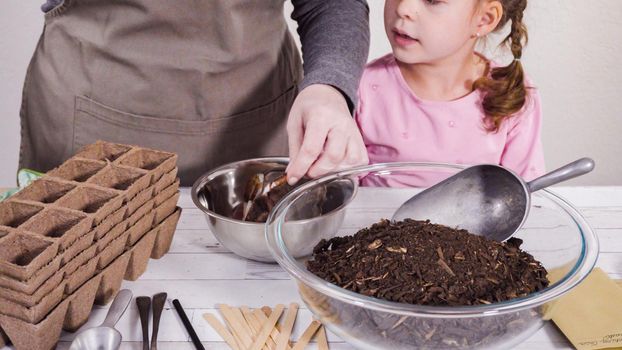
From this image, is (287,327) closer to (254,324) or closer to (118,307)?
(254,324)

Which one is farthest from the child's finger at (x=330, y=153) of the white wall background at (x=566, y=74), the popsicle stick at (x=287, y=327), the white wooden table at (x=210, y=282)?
the white wall background at (x=566, y=74)

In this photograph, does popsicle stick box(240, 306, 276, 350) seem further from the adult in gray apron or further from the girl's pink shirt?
the girl's pink shirt

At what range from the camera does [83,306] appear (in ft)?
3.17

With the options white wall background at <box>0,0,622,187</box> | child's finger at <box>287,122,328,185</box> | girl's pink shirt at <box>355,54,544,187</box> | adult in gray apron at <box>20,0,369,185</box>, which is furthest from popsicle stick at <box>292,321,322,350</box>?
white wall background at <box>0,0,622,187</box>

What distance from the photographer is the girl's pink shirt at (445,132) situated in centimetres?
170

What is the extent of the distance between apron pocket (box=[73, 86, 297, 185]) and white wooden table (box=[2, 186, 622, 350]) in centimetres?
23

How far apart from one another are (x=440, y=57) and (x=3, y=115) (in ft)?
6.73

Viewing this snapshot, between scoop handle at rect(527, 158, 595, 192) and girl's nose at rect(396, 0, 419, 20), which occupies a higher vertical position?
girl's nose at rect(396, 0, 419, 20)

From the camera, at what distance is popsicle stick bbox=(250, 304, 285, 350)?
0.95m

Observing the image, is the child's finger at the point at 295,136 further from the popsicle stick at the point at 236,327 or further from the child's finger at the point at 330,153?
the popsicle stick at the point at 236,327

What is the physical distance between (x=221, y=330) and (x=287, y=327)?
96mm

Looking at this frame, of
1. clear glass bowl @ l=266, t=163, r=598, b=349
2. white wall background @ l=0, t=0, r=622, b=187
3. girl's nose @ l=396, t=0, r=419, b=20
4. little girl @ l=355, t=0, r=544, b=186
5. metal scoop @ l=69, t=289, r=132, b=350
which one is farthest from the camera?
white wall background @ l=0, t=0, r=622, b=187

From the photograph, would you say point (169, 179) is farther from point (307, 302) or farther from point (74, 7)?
point (74, 7)

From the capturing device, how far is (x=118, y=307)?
39.8 inches
